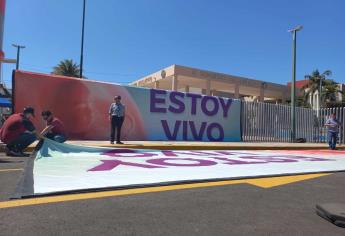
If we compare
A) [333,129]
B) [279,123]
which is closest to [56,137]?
[333,129]

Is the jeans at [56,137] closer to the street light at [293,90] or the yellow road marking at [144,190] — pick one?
the yellow road marking at [144,190]

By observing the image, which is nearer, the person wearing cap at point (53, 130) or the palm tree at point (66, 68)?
the person wearing cap at point (53, 130)

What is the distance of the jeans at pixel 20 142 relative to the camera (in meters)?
9.12

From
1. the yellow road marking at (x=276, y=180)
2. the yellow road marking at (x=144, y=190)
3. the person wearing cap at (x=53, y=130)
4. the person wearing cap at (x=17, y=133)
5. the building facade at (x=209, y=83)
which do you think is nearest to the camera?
the yellow road marking at (x=144, y=190)

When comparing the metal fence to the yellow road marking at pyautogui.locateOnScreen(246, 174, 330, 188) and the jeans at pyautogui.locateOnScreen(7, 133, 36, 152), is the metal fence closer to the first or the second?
the jeans at pyautogui.locateOnScreen(7, 133, 36, 152)

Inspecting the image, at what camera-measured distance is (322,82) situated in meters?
61.7

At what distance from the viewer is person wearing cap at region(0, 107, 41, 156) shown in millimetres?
9086

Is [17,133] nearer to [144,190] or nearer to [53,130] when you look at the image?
[53,130]

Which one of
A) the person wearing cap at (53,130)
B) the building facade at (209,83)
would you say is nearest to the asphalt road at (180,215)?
the person wearing cap at (53,130)

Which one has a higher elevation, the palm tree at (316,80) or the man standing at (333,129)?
the palm tree at (316,80)

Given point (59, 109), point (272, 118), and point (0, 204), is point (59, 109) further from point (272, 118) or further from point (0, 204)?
point (272, 118)

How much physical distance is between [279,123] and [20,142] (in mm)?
15316

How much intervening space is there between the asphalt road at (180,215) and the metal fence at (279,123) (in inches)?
569

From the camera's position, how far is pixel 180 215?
3814 mm
